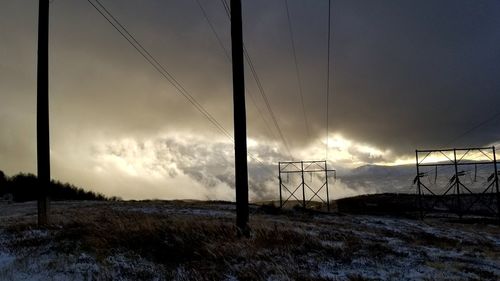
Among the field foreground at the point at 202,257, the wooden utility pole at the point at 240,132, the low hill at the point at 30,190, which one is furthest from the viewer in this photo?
the low hill at the point at 30,190

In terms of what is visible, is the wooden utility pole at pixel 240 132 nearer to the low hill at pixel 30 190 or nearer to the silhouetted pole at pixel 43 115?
the silhouetted pole at pixel 43 115

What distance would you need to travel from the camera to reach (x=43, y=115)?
48.7ft

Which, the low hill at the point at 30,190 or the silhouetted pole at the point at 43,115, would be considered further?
the low hill at the point at 30,190

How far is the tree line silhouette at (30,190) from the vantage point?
161ft

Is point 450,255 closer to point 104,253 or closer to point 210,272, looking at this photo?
point 210,272

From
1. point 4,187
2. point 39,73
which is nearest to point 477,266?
point 39,73

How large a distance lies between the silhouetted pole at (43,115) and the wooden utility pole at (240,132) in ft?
23.2

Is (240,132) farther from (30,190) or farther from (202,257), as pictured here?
(30,190)

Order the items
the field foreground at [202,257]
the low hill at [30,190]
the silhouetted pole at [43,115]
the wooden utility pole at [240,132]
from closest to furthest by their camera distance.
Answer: the field foreground at [202,257] < the wooden utility pole at [240,132] < the silhouetted pole at [43,115] < the low hill at [30,190]

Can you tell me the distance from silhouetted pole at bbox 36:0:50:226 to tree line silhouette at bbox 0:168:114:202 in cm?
→ 3678

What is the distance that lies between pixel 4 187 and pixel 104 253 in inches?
1959

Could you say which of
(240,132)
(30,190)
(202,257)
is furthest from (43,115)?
(30,190)

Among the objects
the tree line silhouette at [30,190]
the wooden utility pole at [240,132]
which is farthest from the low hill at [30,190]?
the wooden utility pole at [240,132]

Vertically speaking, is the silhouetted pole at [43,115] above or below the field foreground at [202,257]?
above
